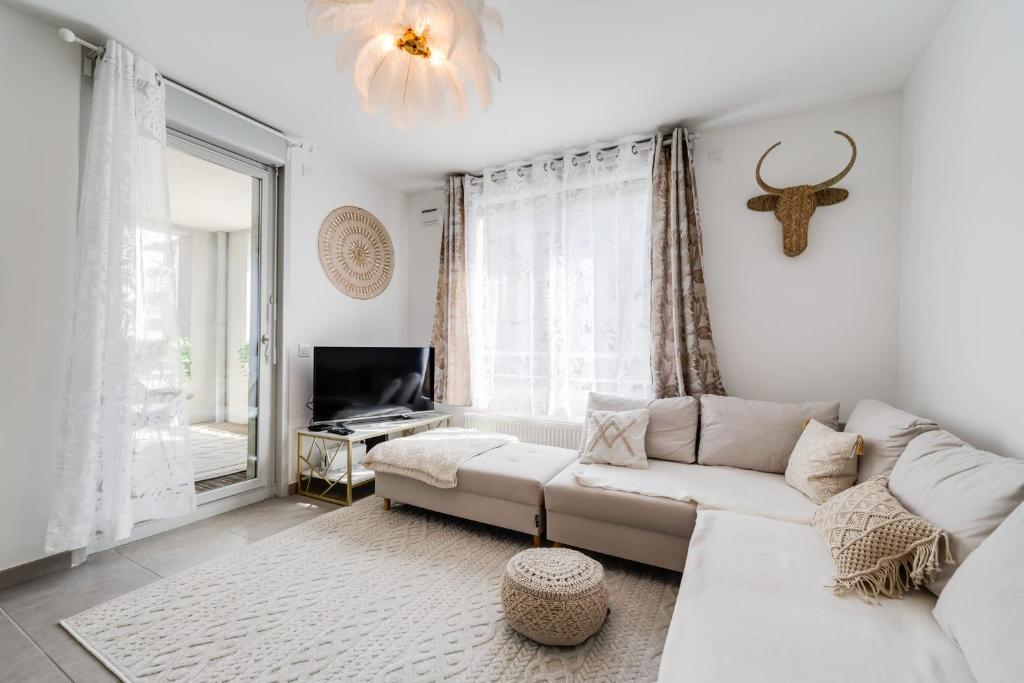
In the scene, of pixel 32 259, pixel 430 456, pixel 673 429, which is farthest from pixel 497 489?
pixel 32 259

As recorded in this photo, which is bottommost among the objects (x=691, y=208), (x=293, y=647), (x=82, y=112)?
(x=293, y=647)

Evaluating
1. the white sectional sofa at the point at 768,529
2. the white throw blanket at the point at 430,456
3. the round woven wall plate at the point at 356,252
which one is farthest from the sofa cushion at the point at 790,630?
the round woven wall plate at the point at 356,252

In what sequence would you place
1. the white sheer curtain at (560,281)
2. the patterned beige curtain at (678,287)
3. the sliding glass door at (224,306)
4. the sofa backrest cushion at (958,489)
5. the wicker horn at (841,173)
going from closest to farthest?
the sofa backrest cushion at (958,489) < the wicker horn at (841,173) < the sliding glass door at (224,306) < the patterned beige curtain at (678,287) < the white sheer curtain at (560,281)

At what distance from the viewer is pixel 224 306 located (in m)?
3.10

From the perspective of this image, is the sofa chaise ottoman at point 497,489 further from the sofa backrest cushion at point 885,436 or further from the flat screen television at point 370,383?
the sofa backrest cushion at point 885,436

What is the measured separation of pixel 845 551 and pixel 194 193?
3.88m

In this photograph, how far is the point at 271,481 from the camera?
10.8 ft

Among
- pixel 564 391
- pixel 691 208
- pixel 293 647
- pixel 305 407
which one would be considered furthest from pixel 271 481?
pixel 691 208

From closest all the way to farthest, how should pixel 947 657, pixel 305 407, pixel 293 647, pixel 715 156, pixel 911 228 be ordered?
1. pixel 947 657
2. pixel 293 647
3. pixel 911 228
4. pixel 715 156
5. pixel 305 407

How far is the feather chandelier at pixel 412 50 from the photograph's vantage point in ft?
4.53

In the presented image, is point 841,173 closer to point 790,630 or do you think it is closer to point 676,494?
point 676,494

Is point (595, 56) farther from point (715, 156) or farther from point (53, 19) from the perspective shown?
point (53, 19)

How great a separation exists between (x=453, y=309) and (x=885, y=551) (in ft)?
10.8

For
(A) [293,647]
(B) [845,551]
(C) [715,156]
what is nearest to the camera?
(B) [845,551]
